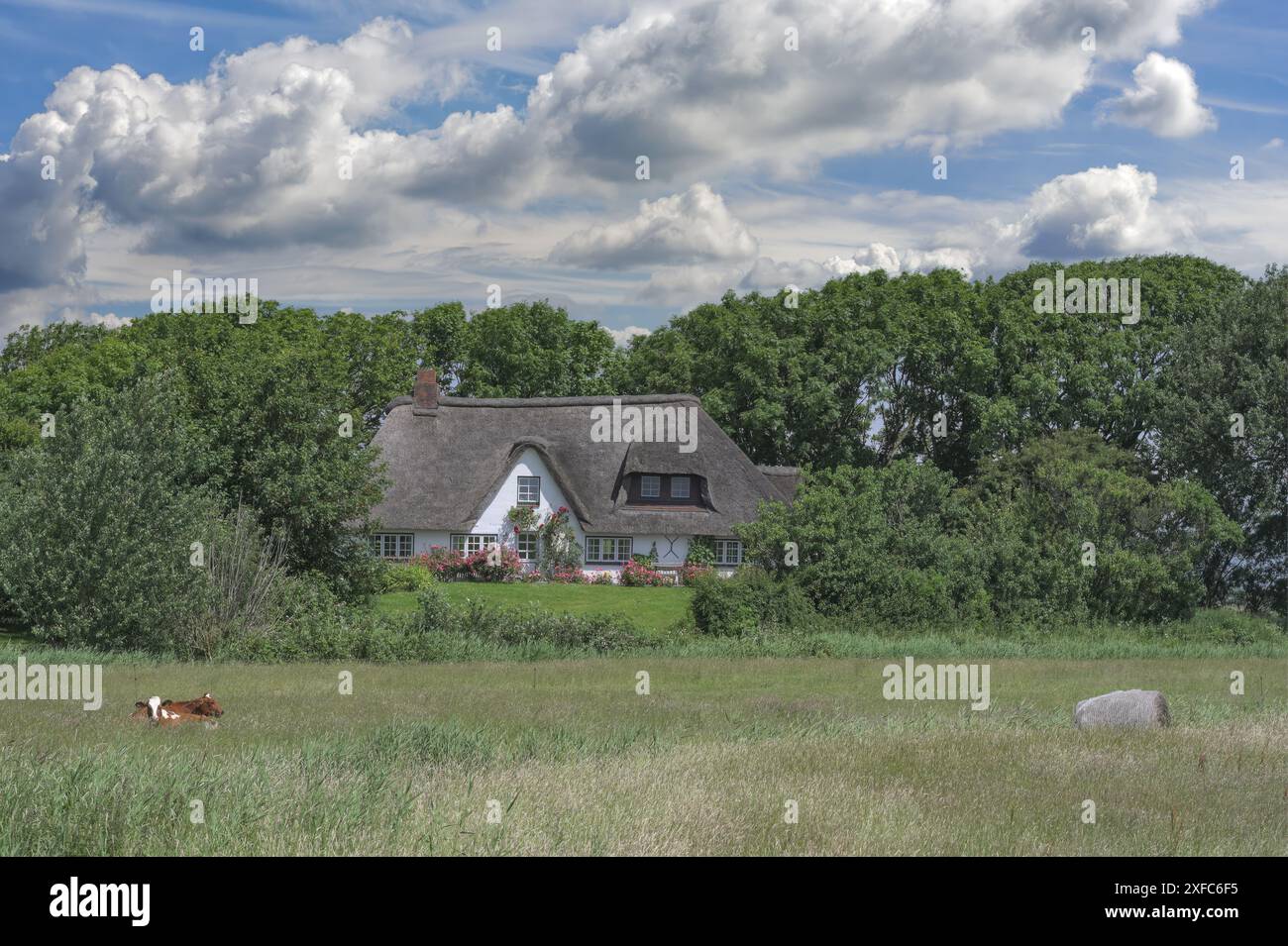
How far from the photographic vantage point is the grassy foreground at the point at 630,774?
8477mm

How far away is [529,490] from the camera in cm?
5078

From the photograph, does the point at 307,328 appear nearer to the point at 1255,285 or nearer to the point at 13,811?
the point at 1255,285

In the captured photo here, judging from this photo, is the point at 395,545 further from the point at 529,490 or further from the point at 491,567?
the point at 529,490

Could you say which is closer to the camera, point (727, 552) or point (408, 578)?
point (408, 578)

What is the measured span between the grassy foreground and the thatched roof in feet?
98.6

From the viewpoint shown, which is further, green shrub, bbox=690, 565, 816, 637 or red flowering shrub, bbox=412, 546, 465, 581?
red flowering shrub, bbox=412, 546, 465, 581

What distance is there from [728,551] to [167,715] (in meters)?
37.9

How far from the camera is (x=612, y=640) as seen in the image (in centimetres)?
2788

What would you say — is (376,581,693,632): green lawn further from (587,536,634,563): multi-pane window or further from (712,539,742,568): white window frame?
(712,539,742,568): white window frame

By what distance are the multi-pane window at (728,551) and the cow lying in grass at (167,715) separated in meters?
37.0

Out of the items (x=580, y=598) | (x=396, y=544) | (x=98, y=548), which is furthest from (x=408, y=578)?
(x=98, y=548)

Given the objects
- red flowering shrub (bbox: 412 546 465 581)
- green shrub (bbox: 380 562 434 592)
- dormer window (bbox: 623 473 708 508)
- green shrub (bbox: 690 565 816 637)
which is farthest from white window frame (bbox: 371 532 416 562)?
green shrub (bbox: 690 565 816 637)

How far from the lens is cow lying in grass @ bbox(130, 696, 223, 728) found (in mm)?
14590
